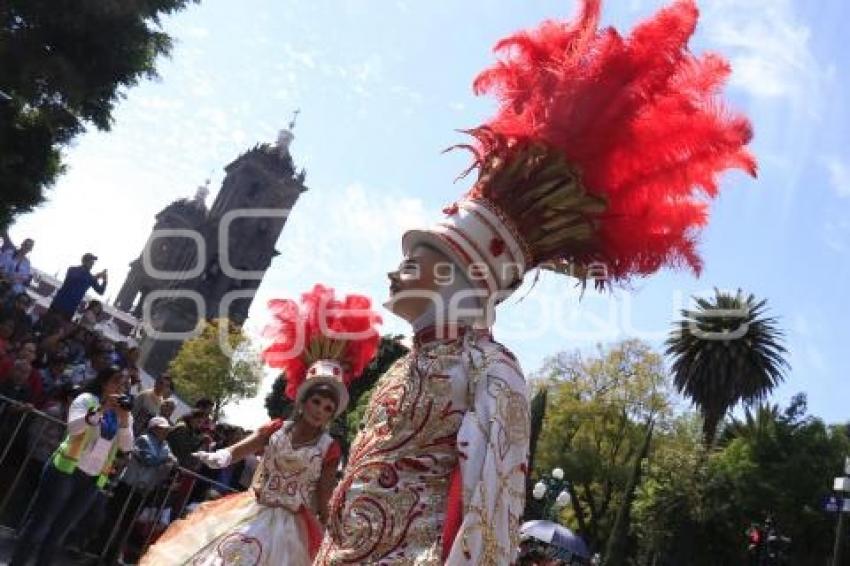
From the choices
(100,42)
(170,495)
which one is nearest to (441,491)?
(170,495)

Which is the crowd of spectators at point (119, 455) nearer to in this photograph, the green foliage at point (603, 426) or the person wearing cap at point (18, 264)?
the person wearing cap at point (18, 264)

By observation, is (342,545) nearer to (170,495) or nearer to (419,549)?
(419,549)

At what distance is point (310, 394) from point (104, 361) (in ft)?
20.4

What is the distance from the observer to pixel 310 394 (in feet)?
15.2

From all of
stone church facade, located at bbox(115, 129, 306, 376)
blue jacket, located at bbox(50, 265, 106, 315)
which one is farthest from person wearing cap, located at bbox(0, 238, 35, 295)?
stone church facade, located at bbox(115, 129, 306, 376)

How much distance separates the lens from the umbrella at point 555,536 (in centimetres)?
2042

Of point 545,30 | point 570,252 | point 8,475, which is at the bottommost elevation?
point 8,475

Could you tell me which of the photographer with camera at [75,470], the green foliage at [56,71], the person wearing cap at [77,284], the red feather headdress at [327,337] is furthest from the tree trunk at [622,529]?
the red feather headdress at [327,337]

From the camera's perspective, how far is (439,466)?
7.64 ft

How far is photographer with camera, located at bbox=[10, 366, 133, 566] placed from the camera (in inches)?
211

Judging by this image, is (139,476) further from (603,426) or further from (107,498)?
(603,426)

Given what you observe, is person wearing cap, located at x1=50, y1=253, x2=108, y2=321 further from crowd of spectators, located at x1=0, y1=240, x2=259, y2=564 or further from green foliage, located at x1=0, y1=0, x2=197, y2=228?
crowd of spectators, located at x1=0, y1=240, x2=259, y2=564

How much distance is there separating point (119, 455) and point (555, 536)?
50.9 feet

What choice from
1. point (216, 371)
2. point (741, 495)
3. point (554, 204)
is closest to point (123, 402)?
point (554, 204)
